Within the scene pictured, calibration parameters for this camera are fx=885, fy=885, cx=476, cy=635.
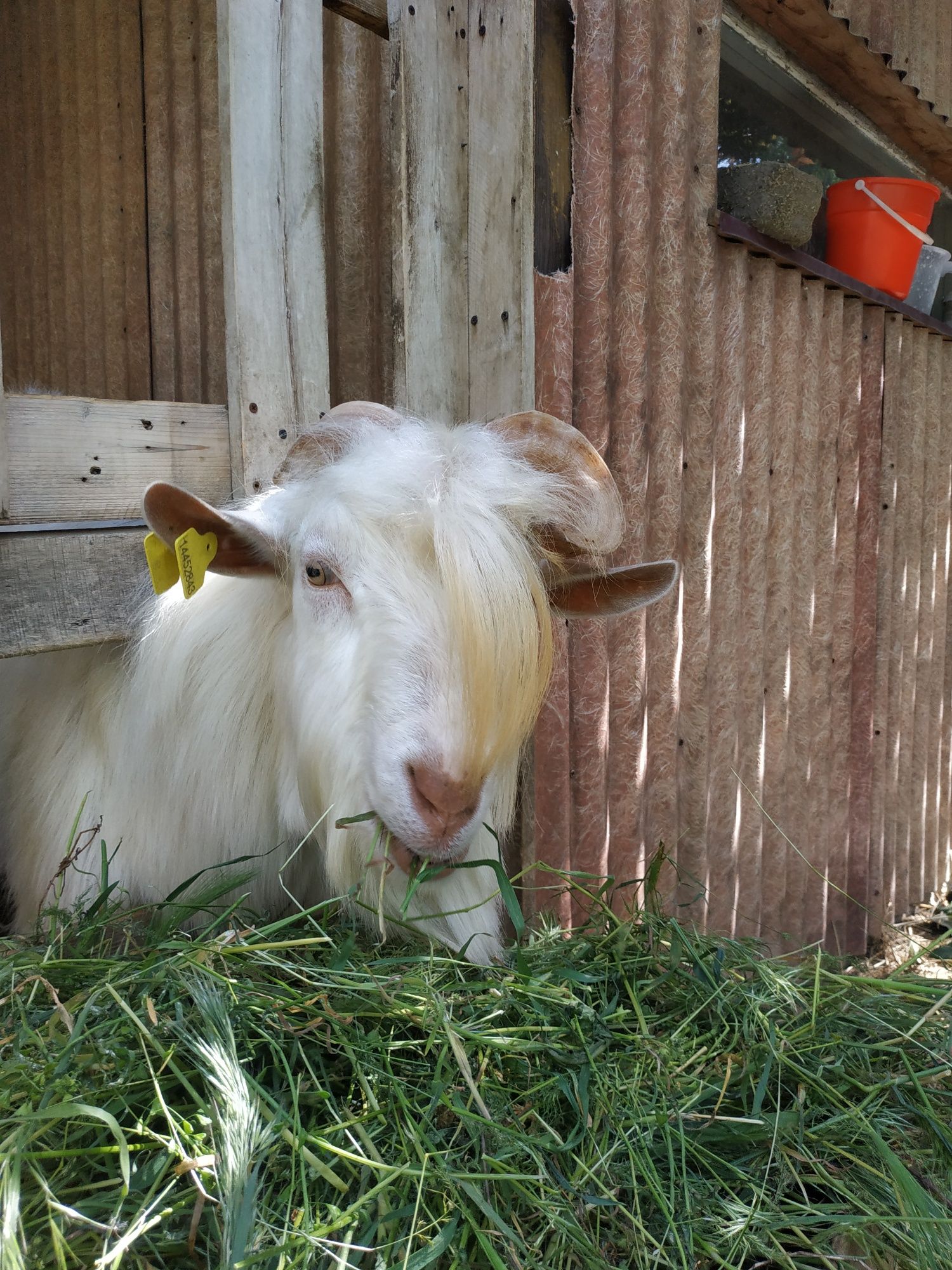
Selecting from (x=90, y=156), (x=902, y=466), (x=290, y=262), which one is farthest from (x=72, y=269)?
(x=902, y=466)

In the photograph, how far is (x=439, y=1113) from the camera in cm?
143

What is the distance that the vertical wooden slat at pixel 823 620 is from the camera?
4.21 metres

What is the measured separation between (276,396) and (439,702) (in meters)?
1.13

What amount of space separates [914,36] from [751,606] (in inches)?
137

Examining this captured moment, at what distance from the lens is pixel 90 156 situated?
4.58 m

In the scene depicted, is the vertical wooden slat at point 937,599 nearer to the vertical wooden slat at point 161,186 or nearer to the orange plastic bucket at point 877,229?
the orange plastic bucket at point 877,229

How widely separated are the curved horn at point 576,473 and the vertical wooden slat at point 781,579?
2136mm

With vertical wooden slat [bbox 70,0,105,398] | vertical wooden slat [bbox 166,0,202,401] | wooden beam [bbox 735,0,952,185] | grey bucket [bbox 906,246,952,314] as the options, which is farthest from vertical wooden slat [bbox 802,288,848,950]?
vertical wooden slat [bbox 70,0,105,398]

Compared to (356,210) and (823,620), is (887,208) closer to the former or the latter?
(823,620)

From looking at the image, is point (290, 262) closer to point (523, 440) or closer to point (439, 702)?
point (523, 440)

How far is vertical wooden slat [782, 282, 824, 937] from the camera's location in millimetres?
4027

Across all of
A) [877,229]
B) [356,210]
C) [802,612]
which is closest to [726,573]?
[802,612]

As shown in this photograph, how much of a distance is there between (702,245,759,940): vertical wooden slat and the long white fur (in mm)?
1672

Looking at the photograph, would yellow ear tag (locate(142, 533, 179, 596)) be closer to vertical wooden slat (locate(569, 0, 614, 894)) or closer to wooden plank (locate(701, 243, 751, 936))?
vertical wooden slat (locate(569, 0, 614, 894))
